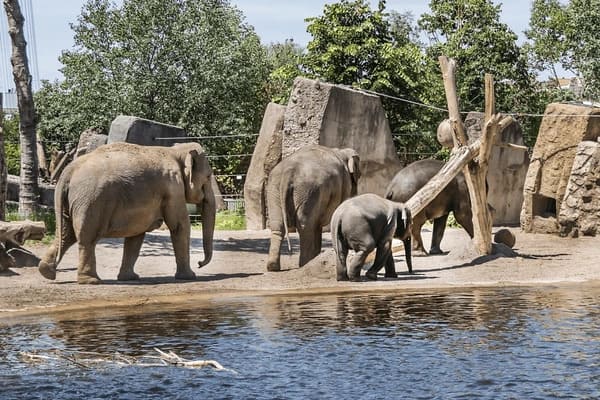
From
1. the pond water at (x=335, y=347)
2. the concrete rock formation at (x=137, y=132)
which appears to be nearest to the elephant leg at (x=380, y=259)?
the pond water at (x=335, y=347)

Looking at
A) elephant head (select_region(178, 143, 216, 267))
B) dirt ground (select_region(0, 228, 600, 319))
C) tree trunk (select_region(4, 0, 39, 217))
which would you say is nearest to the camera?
dirt ground (select_region(0, 228, 600, 319))

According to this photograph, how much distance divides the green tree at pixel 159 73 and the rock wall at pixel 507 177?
13.5 m

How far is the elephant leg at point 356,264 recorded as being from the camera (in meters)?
14.3

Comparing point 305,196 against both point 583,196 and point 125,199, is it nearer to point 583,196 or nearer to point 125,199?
point 125,199

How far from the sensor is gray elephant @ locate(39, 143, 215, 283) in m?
14.0

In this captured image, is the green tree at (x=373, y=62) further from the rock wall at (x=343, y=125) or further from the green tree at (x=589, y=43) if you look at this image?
the rock wall at (x=343, y=125)

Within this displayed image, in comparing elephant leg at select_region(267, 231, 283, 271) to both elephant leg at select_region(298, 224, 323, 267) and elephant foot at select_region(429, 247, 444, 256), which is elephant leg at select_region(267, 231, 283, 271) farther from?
elephant foot at select_region(429, 247, 444, 256)

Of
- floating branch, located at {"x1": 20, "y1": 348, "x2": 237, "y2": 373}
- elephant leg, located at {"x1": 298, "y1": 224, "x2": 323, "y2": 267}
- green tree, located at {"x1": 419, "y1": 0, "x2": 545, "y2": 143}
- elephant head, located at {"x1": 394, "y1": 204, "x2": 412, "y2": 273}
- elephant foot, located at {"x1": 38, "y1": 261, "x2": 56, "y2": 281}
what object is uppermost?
green tree, located at {"x1": 419, "y1": 0, "x2": 545, "y2": 143}

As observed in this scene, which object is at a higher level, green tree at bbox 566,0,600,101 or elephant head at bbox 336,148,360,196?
green tree at bbox 566,0,600,101

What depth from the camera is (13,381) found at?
8.50 meters

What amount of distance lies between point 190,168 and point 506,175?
1106 centimetres

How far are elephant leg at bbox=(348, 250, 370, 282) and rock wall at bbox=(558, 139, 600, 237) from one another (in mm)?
6573

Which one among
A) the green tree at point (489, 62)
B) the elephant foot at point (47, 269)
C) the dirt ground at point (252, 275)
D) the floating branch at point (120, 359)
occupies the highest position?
the green tree at point (489, 62)

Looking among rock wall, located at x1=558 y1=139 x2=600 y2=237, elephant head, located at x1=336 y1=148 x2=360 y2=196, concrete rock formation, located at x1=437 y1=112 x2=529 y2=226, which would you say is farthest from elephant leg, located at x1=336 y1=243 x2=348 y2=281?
concrete rock formation, located at x1=437 y1=112 x2=529 y2=226
